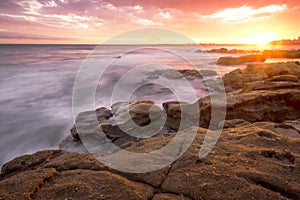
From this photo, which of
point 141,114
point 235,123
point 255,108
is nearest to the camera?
point 235,123

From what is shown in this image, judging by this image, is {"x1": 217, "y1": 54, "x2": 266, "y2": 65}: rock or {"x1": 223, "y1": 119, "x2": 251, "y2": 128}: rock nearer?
{"x1": 223, "y1": 119, "x2": 251, "y2": 128}: rock

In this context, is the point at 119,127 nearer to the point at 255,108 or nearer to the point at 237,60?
the point at 255,108

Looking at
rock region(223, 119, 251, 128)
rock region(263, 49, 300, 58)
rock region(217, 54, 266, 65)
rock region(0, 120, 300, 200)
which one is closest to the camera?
rock region(0, 120, 300, 200)

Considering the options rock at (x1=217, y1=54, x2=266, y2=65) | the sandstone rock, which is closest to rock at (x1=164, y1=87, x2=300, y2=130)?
the sandstone rock

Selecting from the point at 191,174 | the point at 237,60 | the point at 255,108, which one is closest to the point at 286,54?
Answer: the point at 237,60

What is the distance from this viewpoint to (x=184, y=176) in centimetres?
334

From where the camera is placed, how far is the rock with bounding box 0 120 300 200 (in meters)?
2.98

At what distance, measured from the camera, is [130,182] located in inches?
129

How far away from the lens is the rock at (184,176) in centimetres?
298

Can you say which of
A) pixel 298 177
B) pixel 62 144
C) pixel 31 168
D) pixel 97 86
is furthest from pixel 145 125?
pixel 97 86

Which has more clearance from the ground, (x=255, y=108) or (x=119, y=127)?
(x=255, y=108)

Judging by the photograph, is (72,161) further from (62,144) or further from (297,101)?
(297,101)

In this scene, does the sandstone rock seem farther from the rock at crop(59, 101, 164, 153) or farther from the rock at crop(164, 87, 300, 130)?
the rock at crop(59, 101, 164, 153)

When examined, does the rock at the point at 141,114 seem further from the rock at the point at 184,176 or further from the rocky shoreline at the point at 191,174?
the rock at the point at 184,176
